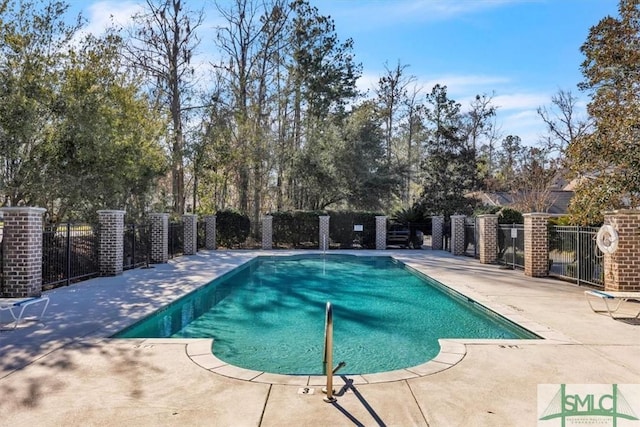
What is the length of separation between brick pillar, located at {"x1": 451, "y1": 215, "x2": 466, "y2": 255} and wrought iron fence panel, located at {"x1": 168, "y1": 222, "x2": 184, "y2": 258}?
1075 cm

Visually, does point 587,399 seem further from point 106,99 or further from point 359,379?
point 106,99

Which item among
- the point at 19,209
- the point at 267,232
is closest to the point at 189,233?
the point at 267,232

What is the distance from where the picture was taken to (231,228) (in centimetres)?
1972

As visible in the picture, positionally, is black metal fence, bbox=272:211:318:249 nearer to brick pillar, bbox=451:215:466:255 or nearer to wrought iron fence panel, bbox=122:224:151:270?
brick pillar, bbox=451:215:466:255

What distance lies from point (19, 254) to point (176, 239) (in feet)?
29.6

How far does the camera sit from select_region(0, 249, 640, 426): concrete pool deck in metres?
2.93

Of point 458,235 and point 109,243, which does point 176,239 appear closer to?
point 109,243

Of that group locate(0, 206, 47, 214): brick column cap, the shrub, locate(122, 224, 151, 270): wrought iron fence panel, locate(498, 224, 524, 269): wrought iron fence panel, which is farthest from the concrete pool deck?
the shrub

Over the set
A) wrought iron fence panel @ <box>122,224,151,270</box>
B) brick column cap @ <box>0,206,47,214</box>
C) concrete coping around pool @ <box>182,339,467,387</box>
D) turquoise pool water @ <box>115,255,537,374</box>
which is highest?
brick column cap @ <box>0,206,47,214</box>

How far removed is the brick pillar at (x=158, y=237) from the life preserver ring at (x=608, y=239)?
37.5ft

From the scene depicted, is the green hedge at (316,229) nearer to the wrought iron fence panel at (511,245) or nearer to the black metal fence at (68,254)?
the wrought iron fence panel at (511,245)

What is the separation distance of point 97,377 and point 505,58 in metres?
17.1

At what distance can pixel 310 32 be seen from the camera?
78.8ft

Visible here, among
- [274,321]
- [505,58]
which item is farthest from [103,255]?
[505,58]
